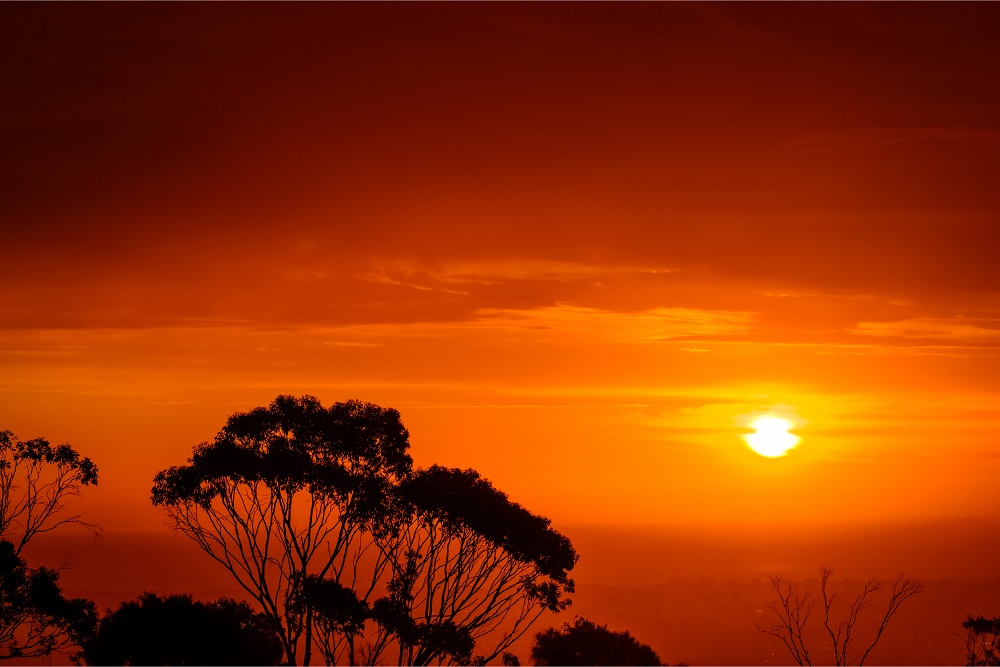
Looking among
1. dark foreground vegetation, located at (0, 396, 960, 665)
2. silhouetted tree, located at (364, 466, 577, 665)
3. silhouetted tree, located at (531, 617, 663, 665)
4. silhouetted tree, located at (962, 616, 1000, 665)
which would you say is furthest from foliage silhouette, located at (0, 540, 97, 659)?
silhouetted tree, located at (962, 616, 1000, 665)

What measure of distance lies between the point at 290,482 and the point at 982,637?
28563 millimetres

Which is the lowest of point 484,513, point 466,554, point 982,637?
point 982,637

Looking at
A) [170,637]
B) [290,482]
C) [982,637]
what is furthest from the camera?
[982,637]

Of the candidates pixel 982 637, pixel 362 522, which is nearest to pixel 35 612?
pixel 362 522

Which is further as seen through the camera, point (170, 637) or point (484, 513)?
point (484, 513)

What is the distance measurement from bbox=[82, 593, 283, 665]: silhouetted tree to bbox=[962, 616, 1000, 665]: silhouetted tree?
27.2m

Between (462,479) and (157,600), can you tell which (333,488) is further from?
(157,600)

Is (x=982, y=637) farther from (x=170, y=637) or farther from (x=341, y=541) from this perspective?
(x=170, y=637)

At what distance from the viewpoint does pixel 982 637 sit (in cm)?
4038

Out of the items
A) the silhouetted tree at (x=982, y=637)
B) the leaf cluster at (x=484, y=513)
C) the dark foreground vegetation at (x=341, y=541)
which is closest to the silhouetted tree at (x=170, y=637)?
the dark foreground vegetation at (x=341, y=541)

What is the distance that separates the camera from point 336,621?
34.0 m

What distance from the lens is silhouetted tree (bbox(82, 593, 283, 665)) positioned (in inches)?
1172

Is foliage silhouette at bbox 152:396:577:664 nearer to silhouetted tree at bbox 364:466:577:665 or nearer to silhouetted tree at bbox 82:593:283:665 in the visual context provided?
silhouetted tree at bbox 364:466:577:665

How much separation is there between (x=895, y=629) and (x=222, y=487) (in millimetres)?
155698
